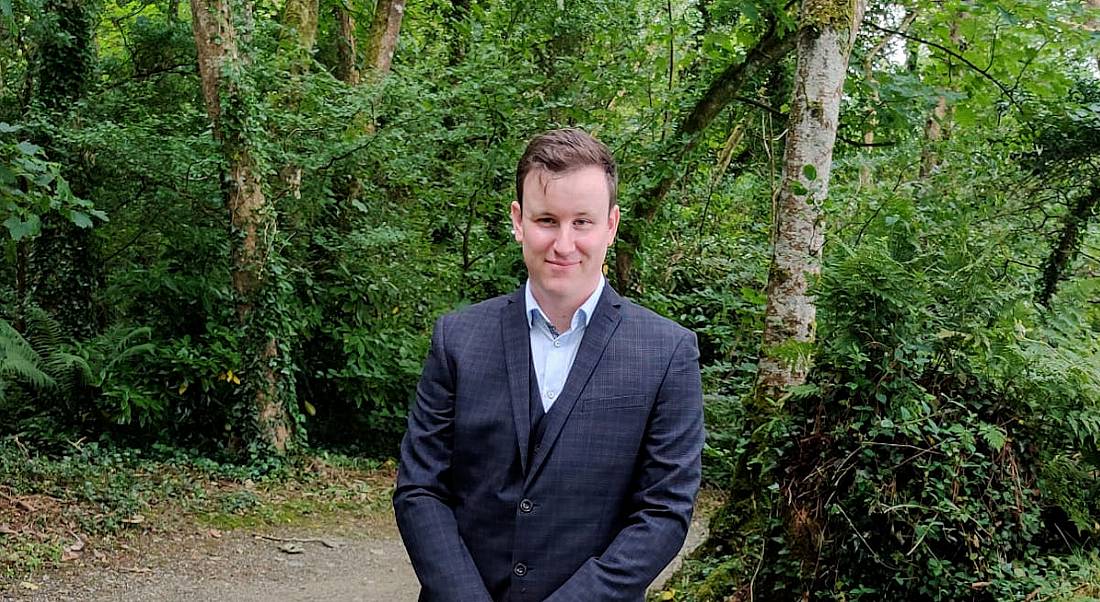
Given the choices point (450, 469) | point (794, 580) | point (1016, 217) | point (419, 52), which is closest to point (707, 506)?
point (1016, 217)

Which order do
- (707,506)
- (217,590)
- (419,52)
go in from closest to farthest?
(217,590), (707,506), (419,52)

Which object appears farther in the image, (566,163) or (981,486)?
(981,486)

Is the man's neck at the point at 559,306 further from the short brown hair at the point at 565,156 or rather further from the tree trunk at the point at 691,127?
the tree trunk at the point at 691,127

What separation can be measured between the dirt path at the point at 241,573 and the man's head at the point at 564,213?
4.78 m

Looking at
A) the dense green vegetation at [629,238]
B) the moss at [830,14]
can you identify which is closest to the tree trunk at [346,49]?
the dense green vegetation at [629,238]

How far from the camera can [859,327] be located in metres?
4.00

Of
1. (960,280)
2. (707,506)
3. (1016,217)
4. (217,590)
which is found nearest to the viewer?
(960,280)

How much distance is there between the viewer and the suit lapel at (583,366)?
2334 mm

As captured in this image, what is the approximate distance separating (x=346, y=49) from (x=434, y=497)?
10.8 m

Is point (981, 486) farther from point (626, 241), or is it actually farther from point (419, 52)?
point (419, 52)

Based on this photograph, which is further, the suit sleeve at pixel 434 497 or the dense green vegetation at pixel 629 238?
the dense green vegetation at pixel 629 238

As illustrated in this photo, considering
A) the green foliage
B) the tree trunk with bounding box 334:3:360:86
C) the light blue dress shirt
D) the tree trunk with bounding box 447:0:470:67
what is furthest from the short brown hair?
the tree trunk with bounding box 334:3:360:86

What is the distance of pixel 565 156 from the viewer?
7.71ft

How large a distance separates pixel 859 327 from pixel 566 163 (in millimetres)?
2104
